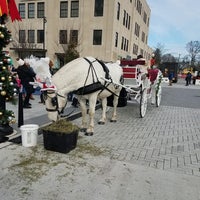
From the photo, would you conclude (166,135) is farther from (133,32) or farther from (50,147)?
(133,32)

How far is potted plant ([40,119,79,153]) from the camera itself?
4568mm

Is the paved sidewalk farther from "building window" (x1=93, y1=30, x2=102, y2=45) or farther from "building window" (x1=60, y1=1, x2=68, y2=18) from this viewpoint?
"building window" (x1=60, y1=1, x2=68, y2=18)

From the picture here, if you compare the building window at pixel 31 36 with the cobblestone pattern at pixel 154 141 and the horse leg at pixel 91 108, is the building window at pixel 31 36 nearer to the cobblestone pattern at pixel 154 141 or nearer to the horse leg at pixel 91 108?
the cobblestone pattern at pixel 154 141

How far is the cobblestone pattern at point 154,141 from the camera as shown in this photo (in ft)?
14.8

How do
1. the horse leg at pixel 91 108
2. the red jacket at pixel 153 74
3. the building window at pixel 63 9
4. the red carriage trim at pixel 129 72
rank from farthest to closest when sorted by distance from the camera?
the building window at pixel 63 9 → the red jacket at pixel 153 74 → the red carriage trim at pixel 129 72 → the horse leg at pixel 91 108

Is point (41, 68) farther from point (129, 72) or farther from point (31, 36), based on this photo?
point (31, 36)

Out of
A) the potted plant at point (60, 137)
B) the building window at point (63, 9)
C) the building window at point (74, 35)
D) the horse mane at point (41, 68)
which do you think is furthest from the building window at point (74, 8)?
the potted plant at point (60, 137)

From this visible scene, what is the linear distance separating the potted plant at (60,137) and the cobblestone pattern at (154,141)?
2.72 ft

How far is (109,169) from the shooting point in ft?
13.2

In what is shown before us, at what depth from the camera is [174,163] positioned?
4453 millimetres

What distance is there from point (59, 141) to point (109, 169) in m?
1.20

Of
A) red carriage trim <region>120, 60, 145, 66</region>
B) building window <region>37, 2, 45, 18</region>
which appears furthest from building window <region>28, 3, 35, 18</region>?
red carriage trim <region>120, 60, 145, 66</region>

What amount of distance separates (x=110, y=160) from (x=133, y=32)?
36106mm

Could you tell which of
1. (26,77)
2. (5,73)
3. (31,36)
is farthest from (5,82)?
(31,36)
